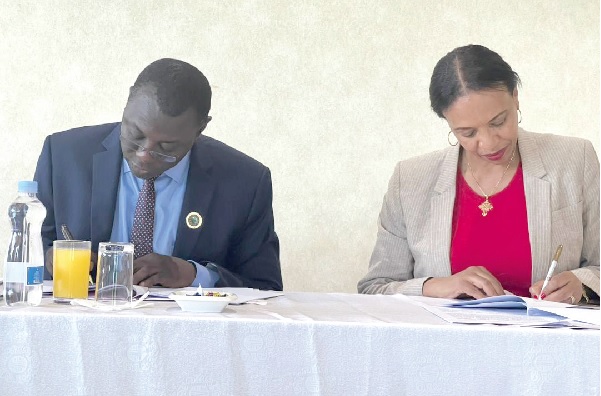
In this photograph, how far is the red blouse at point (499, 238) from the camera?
2.52m

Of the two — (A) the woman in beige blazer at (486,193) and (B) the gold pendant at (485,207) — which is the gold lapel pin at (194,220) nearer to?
(A) the woman in beige blazer at (486,193)

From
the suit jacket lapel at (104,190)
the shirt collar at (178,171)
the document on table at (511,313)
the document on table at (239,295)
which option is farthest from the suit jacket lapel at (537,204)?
the suit jacket lapel at (104,190)

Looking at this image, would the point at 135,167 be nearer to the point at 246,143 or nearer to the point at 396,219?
the point at 396,219

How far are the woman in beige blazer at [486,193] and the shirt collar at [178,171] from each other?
2.09ft

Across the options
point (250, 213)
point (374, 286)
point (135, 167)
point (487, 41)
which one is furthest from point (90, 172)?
point (487, 41)

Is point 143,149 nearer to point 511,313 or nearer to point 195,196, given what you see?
point 195,196

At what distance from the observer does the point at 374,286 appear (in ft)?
8.37

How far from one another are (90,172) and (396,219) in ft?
3.08

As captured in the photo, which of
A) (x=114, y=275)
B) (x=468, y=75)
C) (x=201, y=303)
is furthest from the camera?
(x=468, y=75)

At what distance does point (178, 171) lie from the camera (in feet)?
8.04

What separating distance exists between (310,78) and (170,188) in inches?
53.9

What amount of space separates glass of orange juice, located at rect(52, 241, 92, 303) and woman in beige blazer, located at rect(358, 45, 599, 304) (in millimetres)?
997

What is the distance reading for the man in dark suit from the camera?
221 cm

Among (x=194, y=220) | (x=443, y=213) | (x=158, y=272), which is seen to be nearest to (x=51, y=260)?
(x=158, y=272)
